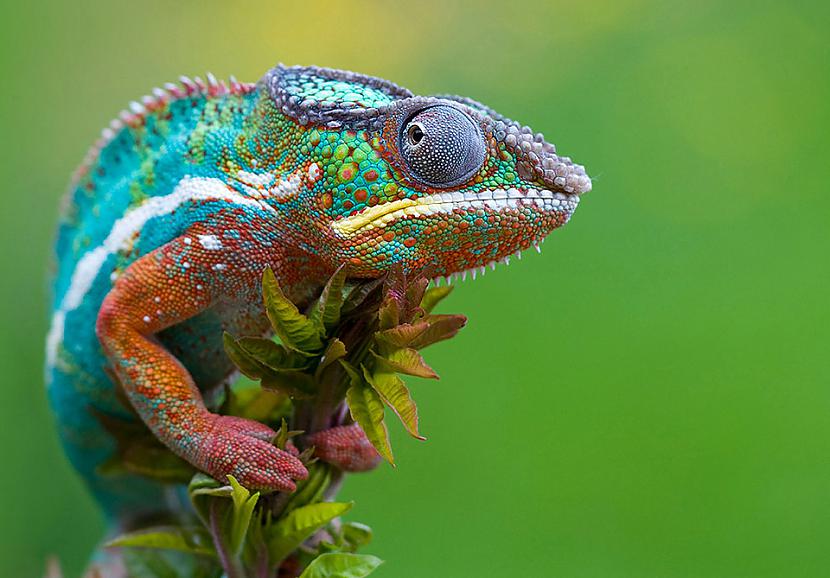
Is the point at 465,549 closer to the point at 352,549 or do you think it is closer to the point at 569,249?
the point at 569,249

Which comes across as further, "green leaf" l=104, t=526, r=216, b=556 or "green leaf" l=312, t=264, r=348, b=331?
"green leaf" l=104, t=526, r=216, b=556

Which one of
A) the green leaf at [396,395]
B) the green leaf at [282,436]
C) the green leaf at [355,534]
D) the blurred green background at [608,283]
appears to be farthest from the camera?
the blurred green background at [608,283]

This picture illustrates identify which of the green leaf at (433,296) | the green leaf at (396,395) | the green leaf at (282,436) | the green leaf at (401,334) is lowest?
the green leaf at (282,436)

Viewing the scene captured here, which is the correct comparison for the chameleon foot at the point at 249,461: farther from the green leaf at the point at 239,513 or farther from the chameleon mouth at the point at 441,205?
the chameleon mouth at the point at 441,205

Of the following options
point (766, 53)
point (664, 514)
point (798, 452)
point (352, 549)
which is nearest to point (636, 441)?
point (664, 514)

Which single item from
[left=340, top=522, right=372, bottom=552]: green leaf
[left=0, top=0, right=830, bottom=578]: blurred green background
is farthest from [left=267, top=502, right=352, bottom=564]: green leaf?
[left=0, top=0, right=830, bottom=578]: blurred green background

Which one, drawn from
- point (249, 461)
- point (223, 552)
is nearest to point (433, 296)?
point (249, 461)

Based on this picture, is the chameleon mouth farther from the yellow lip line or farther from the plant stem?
the plant stem

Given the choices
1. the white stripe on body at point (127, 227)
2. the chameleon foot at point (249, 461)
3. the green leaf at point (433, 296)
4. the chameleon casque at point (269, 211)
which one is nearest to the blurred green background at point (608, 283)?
the white stripe on body at point (127, 227)
